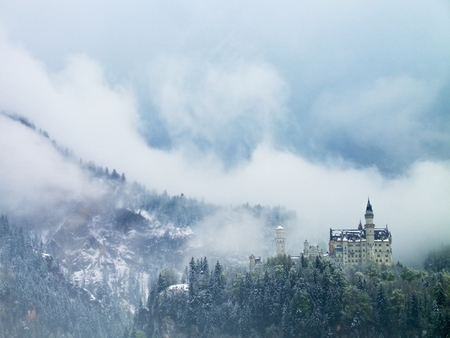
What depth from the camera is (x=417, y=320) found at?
198 m

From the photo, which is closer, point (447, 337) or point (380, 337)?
point (447, 337)

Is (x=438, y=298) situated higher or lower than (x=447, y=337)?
higher

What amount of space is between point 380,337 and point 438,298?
65.3 feet

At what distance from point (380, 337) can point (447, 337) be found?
38.8 meters

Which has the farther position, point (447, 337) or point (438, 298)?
point (438, 298)

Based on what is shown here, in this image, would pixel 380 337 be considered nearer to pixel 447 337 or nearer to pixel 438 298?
pixel 438 298

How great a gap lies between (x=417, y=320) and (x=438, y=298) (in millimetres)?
9682

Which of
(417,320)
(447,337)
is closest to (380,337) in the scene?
(417,320)

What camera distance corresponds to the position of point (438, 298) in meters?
192

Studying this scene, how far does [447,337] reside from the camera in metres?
163

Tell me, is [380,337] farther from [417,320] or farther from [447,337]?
Answer: [447,337]

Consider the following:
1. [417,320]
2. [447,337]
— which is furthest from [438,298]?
[447,337]

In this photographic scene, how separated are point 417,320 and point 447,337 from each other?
115 ft
